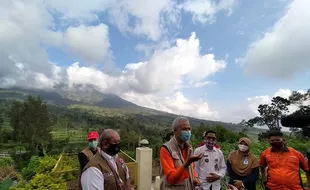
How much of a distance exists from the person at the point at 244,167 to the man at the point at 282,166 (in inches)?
14.4

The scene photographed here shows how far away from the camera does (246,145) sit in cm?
370

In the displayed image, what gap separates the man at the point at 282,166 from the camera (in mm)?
3066

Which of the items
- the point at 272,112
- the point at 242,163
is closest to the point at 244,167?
the point at 242,163

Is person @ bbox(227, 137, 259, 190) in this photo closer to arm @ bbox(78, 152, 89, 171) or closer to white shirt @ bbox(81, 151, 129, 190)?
arm @ bbox(78, 152, 89, 171)

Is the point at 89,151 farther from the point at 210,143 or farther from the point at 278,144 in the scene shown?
the point at 278,144

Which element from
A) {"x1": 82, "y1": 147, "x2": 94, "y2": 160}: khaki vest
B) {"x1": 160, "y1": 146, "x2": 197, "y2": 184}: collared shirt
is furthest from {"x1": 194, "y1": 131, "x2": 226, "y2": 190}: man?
{"x1": 82, "y1": 147, "x2": 94, "y2": 160}: khaki vest

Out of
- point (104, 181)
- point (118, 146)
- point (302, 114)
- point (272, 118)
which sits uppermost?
point (272, 118)

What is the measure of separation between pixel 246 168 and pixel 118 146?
2.33 metres

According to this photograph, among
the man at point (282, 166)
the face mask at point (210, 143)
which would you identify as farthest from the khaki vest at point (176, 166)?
the man at point (282, 166)

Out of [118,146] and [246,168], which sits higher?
[118,146]

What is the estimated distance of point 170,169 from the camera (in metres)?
2.26

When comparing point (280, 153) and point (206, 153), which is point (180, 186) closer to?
point (206, 153)

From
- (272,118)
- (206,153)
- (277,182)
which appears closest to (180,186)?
(206,153)

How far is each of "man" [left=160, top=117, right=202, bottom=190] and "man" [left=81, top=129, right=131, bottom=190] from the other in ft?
1.28
